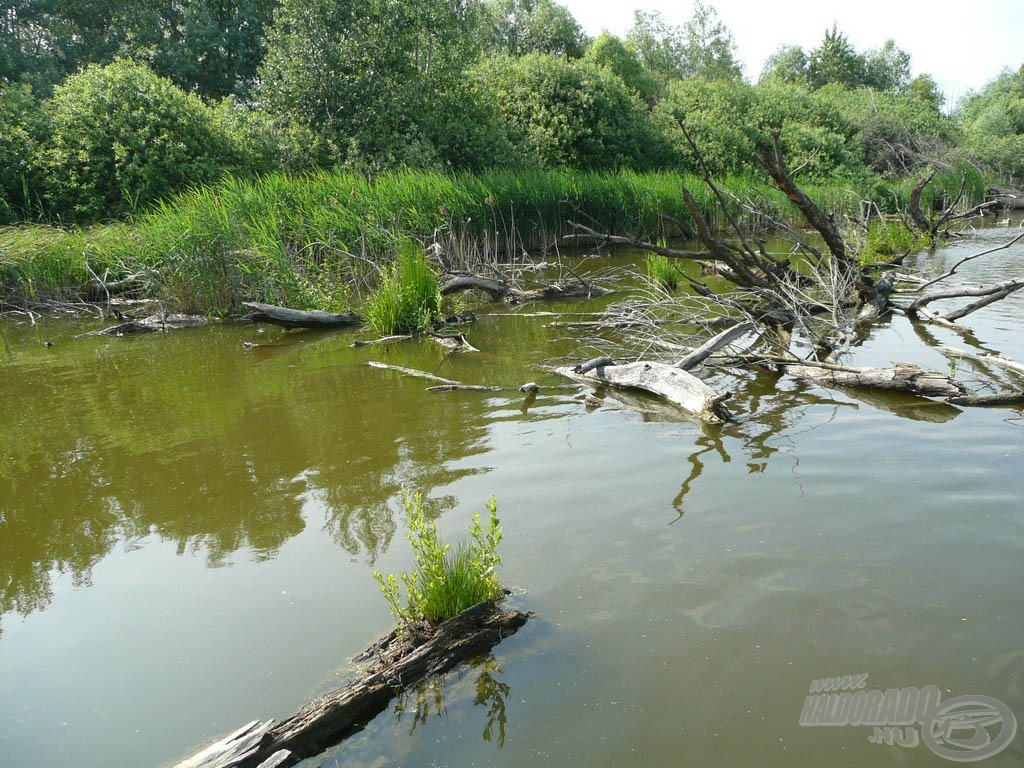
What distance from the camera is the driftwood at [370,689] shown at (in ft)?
7.44

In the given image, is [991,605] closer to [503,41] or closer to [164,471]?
[164,471]

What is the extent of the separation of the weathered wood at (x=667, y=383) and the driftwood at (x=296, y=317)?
4300mm

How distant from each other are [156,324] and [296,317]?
261cm

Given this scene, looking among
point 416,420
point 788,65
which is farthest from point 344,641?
point 788,65

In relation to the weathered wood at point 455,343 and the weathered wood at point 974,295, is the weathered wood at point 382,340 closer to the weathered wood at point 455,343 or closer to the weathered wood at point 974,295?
the weathered wood at point 455,343

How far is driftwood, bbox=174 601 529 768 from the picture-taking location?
2.27 metres

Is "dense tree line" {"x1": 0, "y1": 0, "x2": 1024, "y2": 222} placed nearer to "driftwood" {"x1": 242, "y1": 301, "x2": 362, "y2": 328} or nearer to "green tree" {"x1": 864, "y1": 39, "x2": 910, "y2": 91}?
"driftwood" {"x1": 242, "y1": 301, "x2": 362, "y2": 328}

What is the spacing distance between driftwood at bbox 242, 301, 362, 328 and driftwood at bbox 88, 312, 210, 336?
1609 mm

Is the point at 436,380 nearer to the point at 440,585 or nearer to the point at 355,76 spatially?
the point at 440,585

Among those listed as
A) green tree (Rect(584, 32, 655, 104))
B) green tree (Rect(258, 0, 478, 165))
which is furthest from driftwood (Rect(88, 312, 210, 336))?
green tree (Rect(584, 32, 655, 104))

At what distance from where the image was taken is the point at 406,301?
9188 millimetres

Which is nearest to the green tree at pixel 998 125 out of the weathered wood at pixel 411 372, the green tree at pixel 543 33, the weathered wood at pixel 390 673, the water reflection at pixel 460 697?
the green tree at pixel 543 33

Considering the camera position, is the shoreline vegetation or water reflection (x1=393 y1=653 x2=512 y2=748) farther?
the shoreline vegetation

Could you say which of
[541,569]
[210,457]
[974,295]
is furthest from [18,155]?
[974,295]
